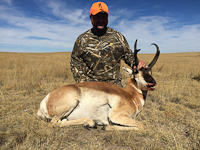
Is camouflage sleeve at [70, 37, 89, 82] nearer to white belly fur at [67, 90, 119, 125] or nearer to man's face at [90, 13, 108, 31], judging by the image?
man's face at [90, 13, 108, 31]

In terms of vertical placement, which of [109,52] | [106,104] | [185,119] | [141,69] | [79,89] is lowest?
[185,119]

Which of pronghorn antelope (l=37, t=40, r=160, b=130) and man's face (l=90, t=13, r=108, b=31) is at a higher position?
man's face (l=90, t=13, r=108, b=31)

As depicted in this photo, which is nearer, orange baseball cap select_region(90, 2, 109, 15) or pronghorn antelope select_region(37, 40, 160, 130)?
pronghorn antelope select_region(37, 40, 160, 130)

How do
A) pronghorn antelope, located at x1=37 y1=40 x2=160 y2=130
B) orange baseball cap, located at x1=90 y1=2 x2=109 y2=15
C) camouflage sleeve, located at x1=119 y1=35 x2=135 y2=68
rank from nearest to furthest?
pronghorn antelope, located at x1=37 y1=40 x2=160 y2=130, orange baseball cap, located at x1=90 y1=2 x2=109 y2=15, camouflage sleeve, located at x1=119 y1=35 x2=135 y2=68

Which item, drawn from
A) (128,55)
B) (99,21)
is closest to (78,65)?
(99,21)

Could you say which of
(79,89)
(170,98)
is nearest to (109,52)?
(79,89)

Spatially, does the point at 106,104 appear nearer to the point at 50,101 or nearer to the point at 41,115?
the point at 50,101

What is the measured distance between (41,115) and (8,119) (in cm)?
74

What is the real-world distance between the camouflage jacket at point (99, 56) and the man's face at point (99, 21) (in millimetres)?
222

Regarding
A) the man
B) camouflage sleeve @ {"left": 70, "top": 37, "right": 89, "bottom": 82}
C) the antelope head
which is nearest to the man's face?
the man

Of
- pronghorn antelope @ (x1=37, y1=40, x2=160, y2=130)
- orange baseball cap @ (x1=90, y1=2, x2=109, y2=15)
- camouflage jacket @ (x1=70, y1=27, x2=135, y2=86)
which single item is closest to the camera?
pronghorn antelope @ (x1=37, y1=40, x2=160, y2=130)

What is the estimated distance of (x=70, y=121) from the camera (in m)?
2.81

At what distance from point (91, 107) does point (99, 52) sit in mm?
1748

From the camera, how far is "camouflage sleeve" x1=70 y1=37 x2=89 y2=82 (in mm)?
4043
